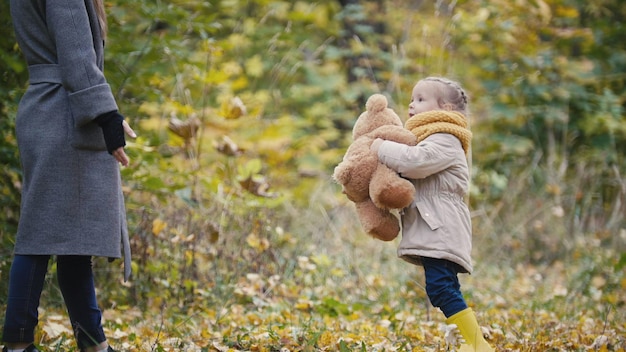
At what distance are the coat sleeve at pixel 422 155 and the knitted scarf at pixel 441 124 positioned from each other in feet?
0.08

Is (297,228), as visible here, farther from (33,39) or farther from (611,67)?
(611,67)

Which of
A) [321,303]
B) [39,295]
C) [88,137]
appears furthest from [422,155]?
[321,303]

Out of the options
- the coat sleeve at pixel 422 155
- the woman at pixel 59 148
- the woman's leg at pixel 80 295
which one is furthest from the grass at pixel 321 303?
the coat sleeve at pixel 422 155

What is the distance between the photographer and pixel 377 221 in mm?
2850

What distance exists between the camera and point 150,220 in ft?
14.3

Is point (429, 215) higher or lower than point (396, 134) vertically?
lower

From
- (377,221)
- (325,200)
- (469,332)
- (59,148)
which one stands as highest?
(59,148)

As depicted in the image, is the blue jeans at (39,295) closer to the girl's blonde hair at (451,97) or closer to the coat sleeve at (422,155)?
the coat sleeve at (422,155)

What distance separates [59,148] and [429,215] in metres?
1.46

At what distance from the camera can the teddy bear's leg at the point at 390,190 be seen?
2.69 meters

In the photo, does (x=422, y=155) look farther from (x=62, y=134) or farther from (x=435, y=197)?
(x=62, y=134)

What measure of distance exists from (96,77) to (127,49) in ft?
4.45

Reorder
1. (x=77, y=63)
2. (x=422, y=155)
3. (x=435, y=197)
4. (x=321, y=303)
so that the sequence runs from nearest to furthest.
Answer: (x=77, y=63)
(x=422, y=155)
(x=435, y=197)
(x=321, y=303)

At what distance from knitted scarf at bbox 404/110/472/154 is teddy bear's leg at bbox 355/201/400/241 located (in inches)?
13.5
